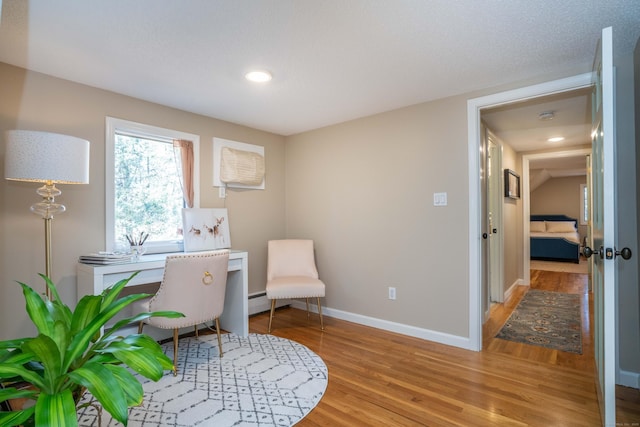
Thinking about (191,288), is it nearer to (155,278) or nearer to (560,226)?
(155,278)

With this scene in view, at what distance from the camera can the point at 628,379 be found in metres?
2.21

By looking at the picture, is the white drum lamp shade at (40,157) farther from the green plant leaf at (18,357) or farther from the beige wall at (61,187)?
the green plant leaf at (18,357)

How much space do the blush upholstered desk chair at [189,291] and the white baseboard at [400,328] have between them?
4.88 ft

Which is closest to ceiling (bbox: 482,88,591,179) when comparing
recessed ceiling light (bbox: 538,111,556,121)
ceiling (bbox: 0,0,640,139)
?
recessed ceiling light (bbox: 538,111,556,121)

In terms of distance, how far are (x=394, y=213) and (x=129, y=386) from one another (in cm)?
269

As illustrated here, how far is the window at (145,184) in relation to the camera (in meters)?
2.70

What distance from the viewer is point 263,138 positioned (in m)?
3.97

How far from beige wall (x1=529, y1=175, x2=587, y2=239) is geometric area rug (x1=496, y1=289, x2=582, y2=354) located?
566 cm

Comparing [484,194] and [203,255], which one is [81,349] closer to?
[203,255]

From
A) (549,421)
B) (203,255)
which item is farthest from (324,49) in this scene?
(549,421)

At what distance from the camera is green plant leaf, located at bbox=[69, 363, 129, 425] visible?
792mm

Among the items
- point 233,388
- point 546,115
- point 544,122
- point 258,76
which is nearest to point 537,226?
point 544,122

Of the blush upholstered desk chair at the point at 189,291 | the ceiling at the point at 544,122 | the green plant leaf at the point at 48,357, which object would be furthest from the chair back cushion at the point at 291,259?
the green plant leaf at the point at 48,357

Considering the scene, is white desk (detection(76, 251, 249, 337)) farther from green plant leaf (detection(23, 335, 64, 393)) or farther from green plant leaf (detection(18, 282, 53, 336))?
green plant leaf (detection(23, 335, 64, 393))
